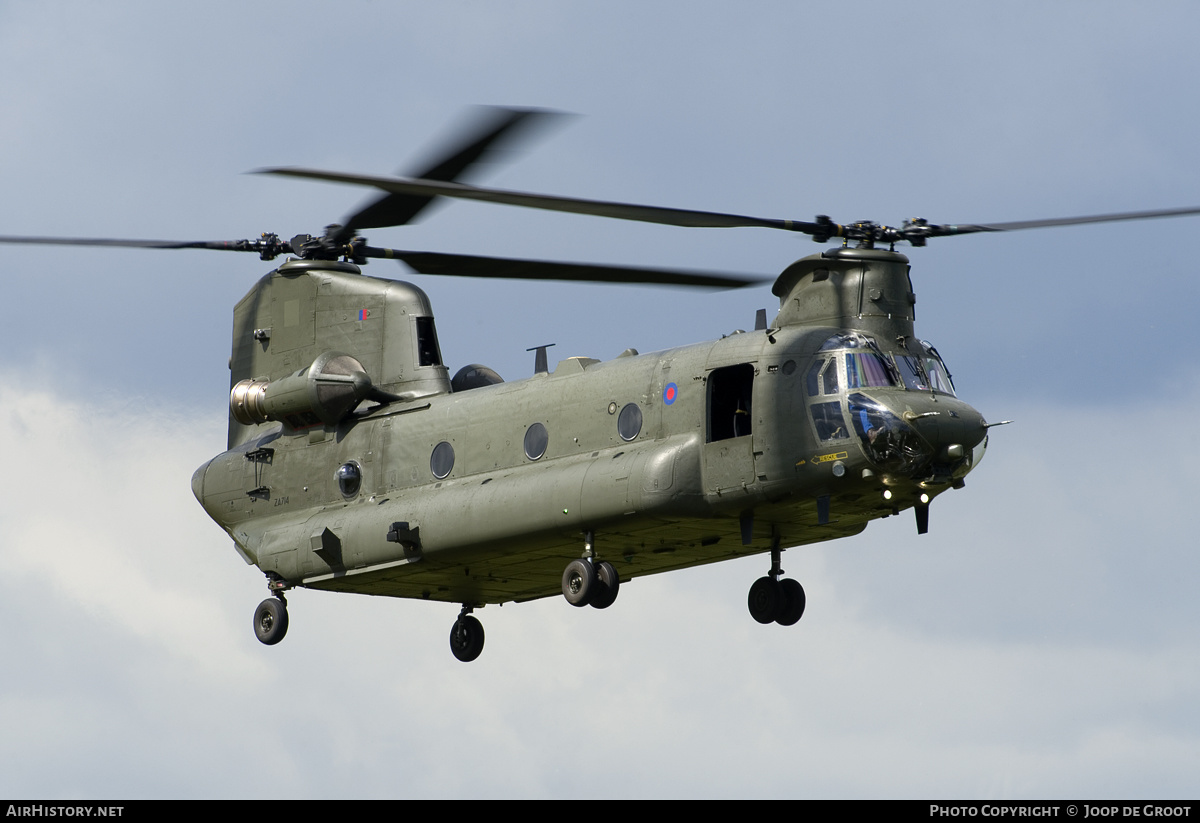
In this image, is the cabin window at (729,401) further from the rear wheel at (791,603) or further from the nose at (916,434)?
the rear wheel at (791,603)

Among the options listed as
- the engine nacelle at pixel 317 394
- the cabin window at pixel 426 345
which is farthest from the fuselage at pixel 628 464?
the cabin window at pixel 426 345

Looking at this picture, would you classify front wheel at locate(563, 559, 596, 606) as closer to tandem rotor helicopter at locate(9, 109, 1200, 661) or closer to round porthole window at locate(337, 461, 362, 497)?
tandem rotor helicopter at locate(9, 109, 1200, 661)

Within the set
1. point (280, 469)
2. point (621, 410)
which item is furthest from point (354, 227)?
point (621, 410)

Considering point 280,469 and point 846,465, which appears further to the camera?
point 280,469

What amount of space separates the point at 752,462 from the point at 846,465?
140cm

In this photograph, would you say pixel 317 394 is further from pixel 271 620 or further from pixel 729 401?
pixel 729 401

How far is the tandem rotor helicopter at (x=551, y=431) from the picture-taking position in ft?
97.2

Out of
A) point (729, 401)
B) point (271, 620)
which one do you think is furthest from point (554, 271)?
point (271, 620)

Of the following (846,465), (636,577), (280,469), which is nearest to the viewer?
(846,465)

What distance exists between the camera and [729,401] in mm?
30672

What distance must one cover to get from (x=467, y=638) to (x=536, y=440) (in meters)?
5.41

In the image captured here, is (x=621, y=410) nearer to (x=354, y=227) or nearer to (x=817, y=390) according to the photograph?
(x=817, y=390)

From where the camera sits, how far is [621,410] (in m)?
31.4

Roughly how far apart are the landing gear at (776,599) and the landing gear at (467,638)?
6.08 m
